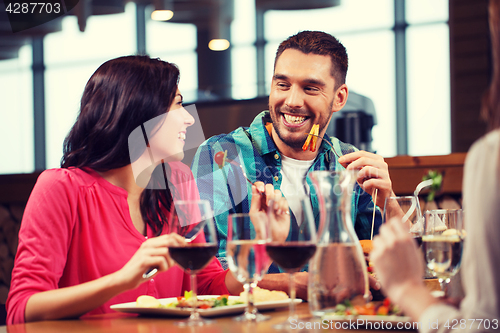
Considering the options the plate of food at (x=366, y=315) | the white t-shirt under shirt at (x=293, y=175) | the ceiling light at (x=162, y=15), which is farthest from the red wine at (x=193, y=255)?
the ceiling light at (x=162, y=15)

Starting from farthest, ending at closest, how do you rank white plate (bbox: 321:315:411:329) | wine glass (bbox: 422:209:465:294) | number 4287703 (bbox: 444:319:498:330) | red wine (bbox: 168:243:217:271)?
wine glass (bbox: 422:209:465:294), red wine (bbox: 168:243:217:271), white plate (bbox: 321:315:411:329), number 4287703 (bbox: 444:319:498:330)

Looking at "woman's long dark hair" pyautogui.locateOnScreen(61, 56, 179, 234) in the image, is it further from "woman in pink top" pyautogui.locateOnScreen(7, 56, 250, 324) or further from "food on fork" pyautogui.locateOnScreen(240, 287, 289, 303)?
"food on fork" pyautogui.locateOnScreen(240, 287, 289, 303)

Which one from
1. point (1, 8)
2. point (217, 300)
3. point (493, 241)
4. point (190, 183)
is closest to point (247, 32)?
point (1, 8)

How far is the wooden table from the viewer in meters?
0.90

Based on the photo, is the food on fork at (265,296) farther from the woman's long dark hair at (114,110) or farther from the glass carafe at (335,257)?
the woman's long dark hair at (114,110)

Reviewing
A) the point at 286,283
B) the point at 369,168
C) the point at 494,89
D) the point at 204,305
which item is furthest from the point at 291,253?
the point at 369,168

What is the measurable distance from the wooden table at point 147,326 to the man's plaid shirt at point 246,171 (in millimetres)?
971

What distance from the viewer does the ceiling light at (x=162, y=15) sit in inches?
252

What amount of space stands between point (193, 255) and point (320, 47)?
1637mm

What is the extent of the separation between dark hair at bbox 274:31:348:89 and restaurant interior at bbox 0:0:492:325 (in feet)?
5.02

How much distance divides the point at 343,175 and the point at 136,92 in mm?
819

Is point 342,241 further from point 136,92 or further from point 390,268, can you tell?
point 136,92

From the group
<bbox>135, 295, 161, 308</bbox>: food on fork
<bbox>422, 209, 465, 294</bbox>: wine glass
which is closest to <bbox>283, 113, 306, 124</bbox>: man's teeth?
<bbox>422, 209, 465, 294</bbox>: wine glass

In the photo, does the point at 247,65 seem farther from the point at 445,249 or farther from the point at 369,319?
the point at 369,319
